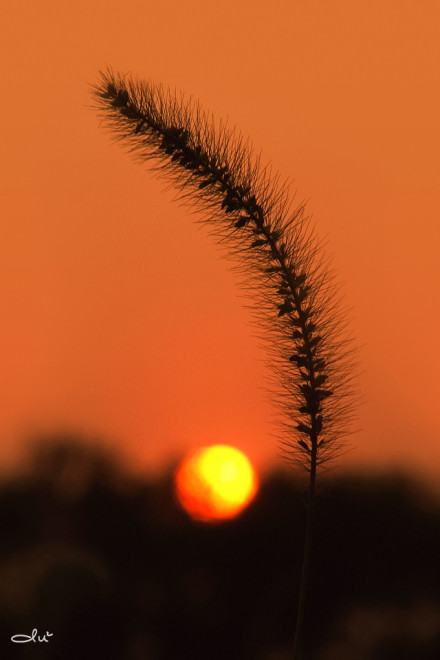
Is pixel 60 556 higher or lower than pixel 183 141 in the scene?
lower

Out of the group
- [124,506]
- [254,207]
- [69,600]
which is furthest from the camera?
[124,506]

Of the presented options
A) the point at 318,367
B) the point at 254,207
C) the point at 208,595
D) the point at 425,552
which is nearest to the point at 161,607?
the point at 208,595

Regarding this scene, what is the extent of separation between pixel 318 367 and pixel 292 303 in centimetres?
14

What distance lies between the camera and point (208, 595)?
9.53 ft

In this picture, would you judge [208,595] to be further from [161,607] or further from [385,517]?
[385,517]

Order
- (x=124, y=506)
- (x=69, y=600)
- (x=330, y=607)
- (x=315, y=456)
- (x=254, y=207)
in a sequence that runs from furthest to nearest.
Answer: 1. (x=124, y=506)
2. (x=69, y=600)
3. (x=330, y=607)
4. (x=254, y=207)
5. (x=315, y=456)

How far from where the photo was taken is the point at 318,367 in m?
1.54

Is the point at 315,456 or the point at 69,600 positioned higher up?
the point at 315,456

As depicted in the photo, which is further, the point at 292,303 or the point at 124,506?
the point at 124,506

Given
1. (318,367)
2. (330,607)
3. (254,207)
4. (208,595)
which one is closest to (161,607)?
(208,595)

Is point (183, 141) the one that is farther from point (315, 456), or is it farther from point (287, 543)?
point (287, 543)

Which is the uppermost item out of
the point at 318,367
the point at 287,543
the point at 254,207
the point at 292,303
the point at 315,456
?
the point at 254,207

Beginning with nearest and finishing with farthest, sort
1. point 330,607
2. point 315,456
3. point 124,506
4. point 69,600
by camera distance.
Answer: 1. point 315,456
2. point 330,607
3. point 69,600
4. point 124,506

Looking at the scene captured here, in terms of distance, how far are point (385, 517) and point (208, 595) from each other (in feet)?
2.51
